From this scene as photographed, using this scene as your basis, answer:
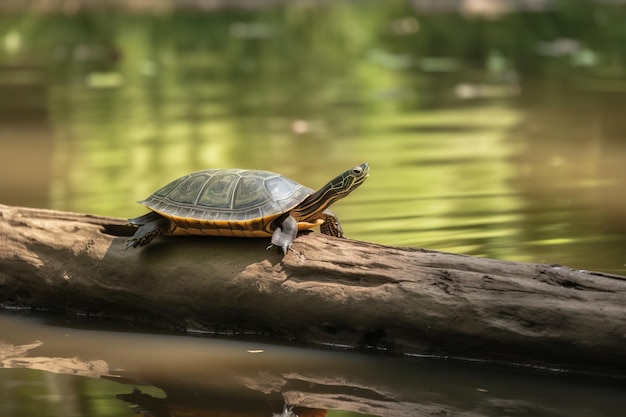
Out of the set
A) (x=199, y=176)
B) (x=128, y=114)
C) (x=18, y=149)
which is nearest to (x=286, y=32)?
(x=128, y=114)

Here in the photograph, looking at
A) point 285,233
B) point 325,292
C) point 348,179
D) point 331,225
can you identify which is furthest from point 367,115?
point 325,292

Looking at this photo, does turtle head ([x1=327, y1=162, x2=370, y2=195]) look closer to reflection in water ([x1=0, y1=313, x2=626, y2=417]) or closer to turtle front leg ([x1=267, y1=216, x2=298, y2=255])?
turtle front leg ([x1=267, y1=216, x2=298, y2=255])

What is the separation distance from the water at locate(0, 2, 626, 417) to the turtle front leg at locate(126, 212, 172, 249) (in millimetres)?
394

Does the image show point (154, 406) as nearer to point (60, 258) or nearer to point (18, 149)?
point (60, 258)

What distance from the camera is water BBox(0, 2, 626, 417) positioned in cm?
407

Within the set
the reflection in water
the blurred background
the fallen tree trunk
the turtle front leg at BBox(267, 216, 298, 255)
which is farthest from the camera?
the blurred background

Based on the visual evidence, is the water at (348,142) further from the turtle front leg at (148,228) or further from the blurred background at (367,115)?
the turtle front leg at (148,228)

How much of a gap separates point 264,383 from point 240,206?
2.72 ft

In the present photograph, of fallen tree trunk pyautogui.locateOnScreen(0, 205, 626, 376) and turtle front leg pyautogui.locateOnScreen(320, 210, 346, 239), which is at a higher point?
turtle front leg pyautogui.locateOnScreen(320, 210, 346, 239)

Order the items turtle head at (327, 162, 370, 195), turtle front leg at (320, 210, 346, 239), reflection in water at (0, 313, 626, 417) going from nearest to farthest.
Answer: reflection in water at (0, 313, 626, 417) < turtle head at (327, 162, 370, 195) < turtle front leg at (320, 210, 346, 239)

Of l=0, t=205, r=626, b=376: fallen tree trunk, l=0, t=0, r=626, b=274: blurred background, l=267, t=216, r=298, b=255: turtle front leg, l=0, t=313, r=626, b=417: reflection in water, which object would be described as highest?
l=0, t=0, r=626, b=274: blurred background

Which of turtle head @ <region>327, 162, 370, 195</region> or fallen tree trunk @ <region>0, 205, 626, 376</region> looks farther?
turtle head @ <region>327, 162, 370, 195</region>

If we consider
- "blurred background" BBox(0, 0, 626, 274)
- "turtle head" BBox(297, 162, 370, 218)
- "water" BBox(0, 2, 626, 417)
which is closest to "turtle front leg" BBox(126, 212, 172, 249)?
"water" BBox(0, 2, 626, 417)

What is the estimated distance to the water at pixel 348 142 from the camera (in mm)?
4066
